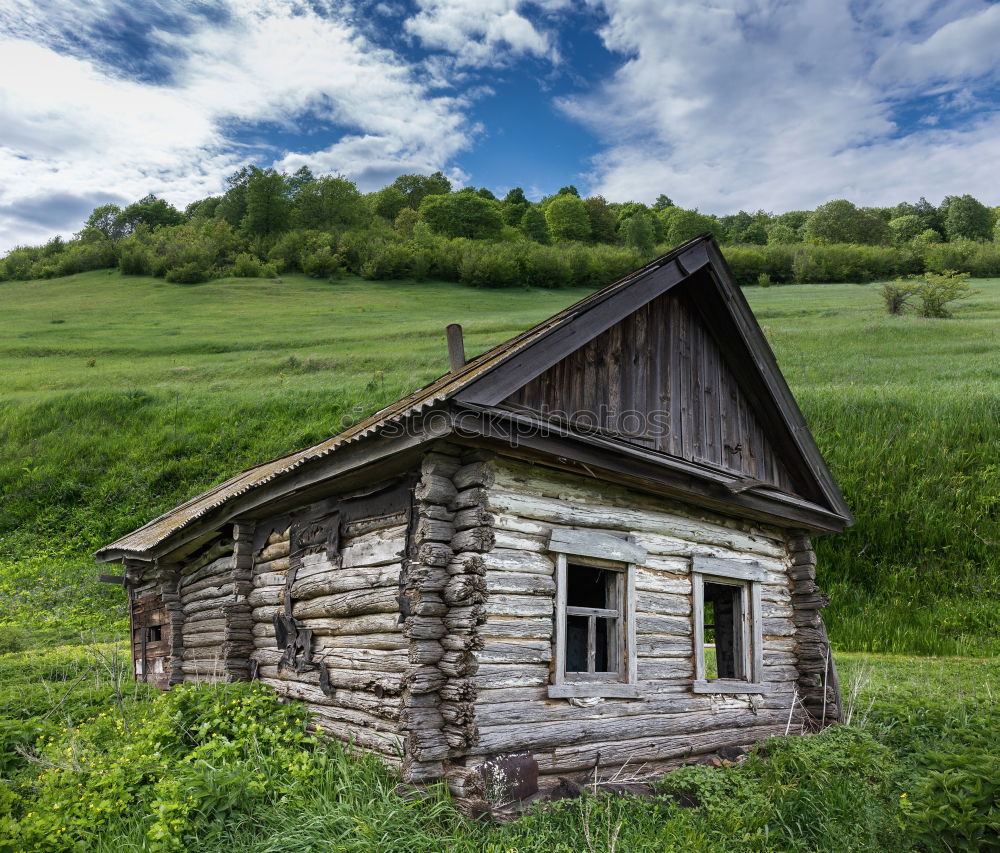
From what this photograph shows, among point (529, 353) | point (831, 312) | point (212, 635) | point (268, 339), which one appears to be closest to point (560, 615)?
point (529, 353)

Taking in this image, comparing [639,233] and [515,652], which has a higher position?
[639,233]

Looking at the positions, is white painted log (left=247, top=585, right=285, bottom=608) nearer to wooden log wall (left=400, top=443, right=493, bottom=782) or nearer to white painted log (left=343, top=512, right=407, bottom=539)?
white painted log (left=343, top=512, right=407, bottom=539)

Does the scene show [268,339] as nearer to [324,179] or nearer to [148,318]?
[148,318]

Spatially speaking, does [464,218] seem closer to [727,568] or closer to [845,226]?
[845,226]

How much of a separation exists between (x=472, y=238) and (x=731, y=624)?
7277 centimetres

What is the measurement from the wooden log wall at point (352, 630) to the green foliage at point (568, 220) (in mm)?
72103

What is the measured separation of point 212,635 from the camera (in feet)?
35.0

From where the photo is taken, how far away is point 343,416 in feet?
87.3

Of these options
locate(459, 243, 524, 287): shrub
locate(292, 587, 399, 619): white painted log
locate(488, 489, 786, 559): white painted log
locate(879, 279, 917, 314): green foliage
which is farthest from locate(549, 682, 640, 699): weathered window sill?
locate(459, 243, 524, 287): shrub

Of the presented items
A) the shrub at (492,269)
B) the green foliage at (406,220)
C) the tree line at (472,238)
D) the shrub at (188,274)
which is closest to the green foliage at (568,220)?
the tree line at (472,238)

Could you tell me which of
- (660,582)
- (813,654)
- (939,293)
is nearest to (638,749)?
(660,582)

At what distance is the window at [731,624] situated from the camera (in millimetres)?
8336

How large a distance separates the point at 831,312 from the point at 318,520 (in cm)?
4468

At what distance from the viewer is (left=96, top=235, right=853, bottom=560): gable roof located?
6266mm
